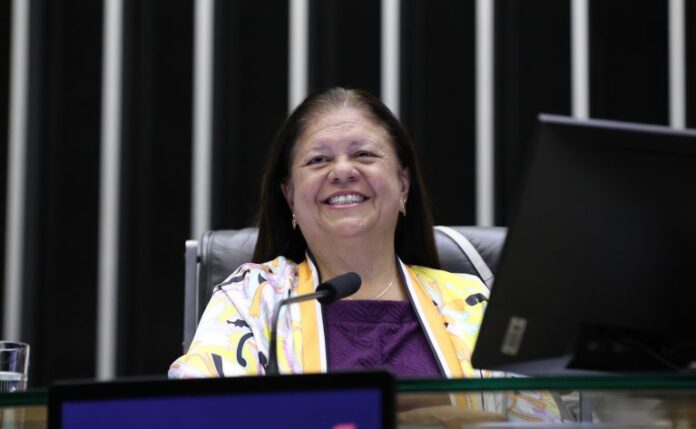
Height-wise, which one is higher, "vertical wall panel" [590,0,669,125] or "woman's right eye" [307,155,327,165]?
"vertical wall panel" [590,0,669,125]

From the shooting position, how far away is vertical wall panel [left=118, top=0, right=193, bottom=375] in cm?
309

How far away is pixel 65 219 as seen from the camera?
310 cm

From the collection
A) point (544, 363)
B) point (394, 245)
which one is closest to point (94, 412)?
point (544, 363)

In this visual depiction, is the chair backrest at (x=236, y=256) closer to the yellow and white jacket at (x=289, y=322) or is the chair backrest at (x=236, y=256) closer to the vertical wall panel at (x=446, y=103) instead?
the yellow and white jacket at (x=289, y=322)

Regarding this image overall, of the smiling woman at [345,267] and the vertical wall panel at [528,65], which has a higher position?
the vertical wall panel at [528,65]

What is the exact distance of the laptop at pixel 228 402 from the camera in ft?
2.72

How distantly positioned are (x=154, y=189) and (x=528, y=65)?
3.84 ft

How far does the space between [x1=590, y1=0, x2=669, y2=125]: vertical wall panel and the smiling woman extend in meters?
1.23

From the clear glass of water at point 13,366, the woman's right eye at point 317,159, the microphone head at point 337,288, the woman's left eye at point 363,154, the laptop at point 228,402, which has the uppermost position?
the woman's left eye at point 363,154

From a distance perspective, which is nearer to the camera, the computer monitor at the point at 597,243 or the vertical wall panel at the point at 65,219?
the computer monitor at the point at 597,243

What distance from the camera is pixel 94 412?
0.84 metres

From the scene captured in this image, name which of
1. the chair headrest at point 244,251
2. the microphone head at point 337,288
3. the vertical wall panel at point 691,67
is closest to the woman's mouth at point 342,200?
the chair headrest at point 244,251

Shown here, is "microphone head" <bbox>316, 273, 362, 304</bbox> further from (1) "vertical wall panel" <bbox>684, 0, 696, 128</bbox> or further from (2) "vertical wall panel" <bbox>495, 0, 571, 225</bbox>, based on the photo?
(1) "vertical wall panel" <bbox>684, 0, 696, 128</bbox>

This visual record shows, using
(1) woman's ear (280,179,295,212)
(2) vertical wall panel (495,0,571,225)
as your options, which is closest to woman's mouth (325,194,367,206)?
(1) woman's ear (280,179,295,212)
